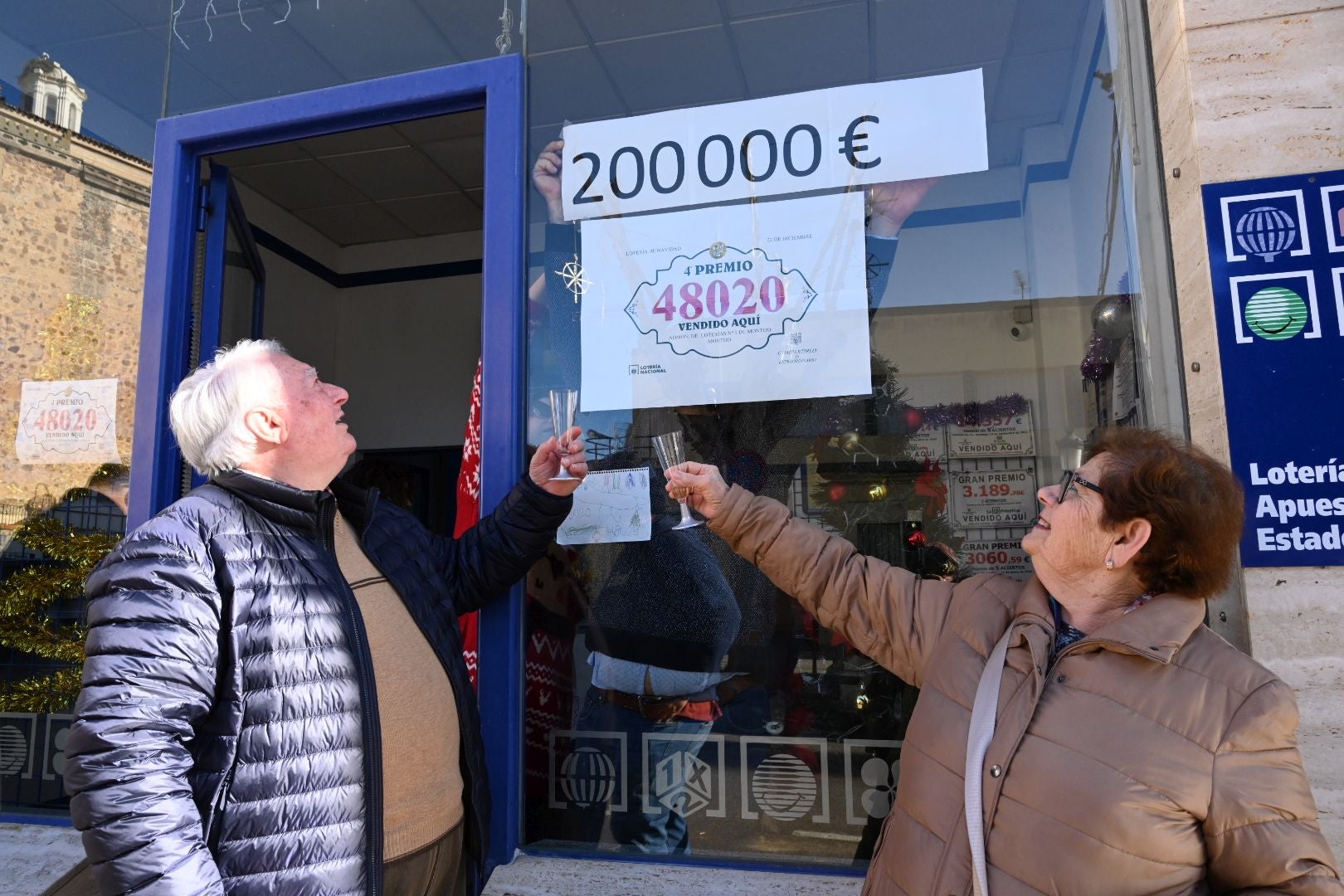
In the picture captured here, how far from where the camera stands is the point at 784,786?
2027 millimetres

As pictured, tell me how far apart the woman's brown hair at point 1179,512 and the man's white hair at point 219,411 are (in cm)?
157

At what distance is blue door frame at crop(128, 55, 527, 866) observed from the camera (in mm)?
2104

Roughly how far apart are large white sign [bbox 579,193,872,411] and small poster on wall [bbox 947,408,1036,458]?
0.26m

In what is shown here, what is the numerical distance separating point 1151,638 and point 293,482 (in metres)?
1.56

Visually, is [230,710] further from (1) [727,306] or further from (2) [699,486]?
(1) [727,306]

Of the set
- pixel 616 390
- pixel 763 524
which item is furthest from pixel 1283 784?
pixel 616 390

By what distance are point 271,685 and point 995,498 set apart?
1.61 metres

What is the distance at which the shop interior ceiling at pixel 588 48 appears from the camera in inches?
81.1

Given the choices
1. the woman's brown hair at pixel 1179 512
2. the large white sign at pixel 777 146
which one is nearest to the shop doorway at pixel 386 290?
the large white sign at pixel 777 146

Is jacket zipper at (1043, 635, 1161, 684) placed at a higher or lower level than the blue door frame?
lower

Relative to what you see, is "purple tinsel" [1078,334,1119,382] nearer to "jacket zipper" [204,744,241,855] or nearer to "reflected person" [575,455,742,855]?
"reflected person" [575,455,742,855]

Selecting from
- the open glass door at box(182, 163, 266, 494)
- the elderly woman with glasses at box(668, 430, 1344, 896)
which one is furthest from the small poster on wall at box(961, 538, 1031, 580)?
the open glass door at box(182, 163, 266, 494)

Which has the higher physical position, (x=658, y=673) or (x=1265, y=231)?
(x=1265, y=231)

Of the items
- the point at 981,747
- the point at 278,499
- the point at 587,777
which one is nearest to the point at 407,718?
the point at 278,499
